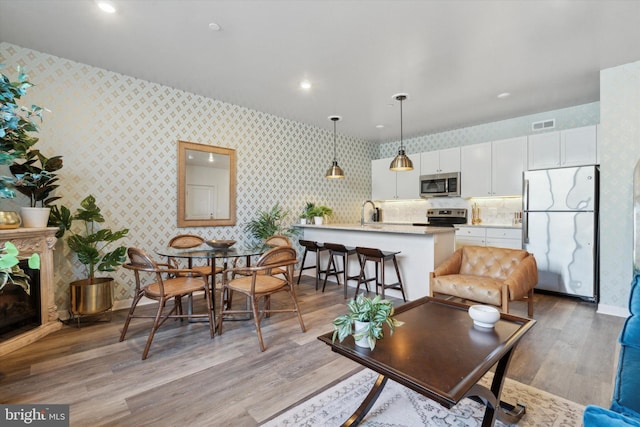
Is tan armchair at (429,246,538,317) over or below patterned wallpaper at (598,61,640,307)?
below

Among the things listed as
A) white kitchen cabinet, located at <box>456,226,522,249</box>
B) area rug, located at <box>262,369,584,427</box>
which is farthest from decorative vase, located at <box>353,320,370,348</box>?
white kitchen cabinet, located at <box>456,226,522,249</box>

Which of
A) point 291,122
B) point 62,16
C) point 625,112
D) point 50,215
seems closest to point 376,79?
point 291,122

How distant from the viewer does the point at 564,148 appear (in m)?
4.44

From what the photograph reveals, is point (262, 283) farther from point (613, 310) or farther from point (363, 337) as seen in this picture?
point (613, 310)

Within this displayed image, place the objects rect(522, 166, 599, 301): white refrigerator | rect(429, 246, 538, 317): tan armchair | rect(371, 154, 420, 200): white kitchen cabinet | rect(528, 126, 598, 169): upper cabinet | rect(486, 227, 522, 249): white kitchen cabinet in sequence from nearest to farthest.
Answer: rect(429, 246, 538, 317): tan armchair, rect(522, 166, 599, 301): white refrigerator, rect(528, 126, 598, 169): upper cabinet, rect(486, 227, 522, 249): white kitchen cabinet, rect(371, 154, 420, 200): white kitchen cabinet

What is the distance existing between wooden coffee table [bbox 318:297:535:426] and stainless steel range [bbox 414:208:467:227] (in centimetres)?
412

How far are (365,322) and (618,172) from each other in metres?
3.74

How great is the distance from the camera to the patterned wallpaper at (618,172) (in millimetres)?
3275

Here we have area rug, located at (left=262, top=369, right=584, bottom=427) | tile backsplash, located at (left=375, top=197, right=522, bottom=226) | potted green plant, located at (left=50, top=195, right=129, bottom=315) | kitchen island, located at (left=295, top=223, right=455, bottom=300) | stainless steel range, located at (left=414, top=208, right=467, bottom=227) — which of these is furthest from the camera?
stainless steel range, located at (left=414, top=208, right=467, bottom=227)

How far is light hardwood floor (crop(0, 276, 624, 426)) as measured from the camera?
1.85 m

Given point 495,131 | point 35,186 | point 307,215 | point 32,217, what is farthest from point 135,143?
point 495,131

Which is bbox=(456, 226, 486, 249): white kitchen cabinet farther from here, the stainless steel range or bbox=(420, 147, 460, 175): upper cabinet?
bbox=(420, 147, 460, 175): upper cabinet

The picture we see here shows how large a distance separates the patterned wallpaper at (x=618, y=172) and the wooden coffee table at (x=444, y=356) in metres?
2.60

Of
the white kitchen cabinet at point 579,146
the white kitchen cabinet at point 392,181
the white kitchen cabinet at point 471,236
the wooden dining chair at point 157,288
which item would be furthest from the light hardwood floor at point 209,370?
the white kitchen cabinet at point 392,181
